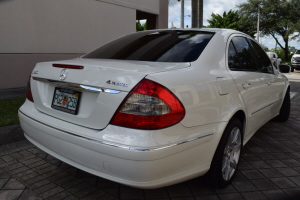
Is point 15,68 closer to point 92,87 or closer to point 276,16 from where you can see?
point 92,87

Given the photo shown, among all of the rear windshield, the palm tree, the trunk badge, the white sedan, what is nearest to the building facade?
the palm tree

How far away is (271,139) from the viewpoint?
14.0 ft

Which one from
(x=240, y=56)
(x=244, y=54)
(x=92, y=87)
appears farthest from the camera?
(x=244, y=54)

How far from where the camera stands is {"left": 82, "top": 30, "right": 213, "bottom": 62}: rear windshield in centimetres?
256

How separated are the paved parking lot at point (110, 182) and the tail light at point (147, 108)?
0.94 metres

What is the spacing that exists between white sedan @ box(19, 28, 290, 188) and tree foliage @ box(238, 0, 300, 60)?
104 ft

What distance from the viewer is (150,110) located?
6.36 feet

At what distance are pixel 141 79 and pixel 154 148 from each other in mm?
486

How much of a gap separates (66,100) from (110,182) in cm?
98

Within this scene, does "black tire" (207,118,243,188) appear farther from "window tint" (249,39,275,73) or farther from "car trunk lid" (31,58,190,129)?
"window tint" (249,39,275,73)

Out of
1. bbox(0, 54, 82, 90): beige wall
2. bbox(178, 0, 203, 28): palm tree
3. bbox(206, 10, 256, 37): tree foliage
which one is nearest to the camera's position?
bbox(0, 54, 82, 90): beige wall

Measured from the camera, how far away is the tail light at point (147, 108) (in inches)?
75.8

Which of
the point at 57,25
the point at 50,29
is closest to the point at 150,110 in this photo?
the point at 50,29

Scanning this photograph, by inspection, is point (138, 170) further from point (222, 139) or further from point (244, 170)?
point (244, 170)
